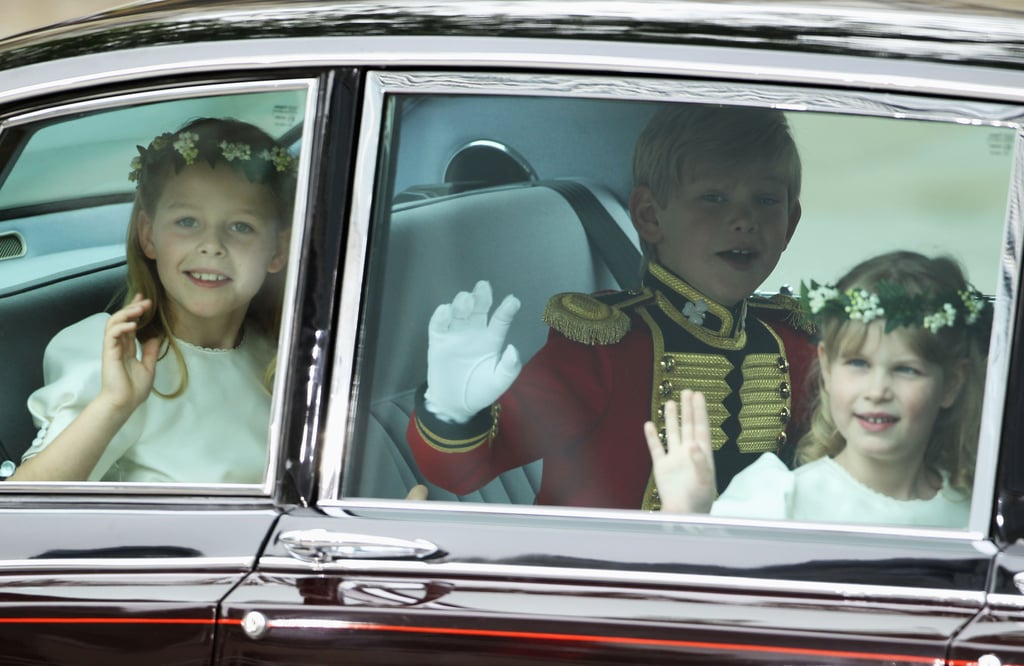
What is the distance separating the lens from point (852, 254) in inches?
82.5

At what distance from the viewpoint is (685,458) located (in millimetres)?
2023

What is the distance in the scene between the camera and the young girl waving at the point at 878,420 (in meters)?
1.93

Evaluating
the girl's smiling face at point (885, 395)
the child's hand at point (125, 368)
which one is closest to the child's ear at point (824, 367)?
the girl's smiling face at point (885, 395)

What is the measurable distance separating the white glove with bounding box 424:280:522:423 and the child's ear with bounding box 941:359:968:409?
69 centimetres

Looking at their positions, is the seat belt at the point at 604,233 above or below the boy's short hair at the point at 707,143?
below

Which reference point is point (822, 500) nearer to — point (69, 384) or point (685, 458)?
point (685, 458)

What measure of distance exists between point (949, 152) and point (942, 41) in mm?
196

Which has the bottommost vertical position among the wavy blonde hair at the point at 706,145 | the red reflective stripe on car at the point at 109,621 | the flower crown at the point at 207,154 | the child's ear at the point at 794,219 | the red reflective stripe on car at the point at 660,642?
the red reflective stripe on car at the point at 109,621

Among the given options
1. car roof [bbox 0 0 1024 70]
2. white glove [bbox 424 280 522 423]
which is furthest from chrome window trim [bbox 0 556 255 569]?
car roof [bbox 0 0 1024 70]

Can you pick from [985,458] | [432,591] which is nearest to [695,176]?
[985,458]

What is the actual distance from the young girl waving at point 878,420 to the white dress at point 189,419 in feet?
2.22

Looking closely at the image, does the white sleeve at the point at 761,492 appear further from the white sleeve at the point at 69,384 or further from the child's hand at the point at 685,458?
the white sleeve at the point at 69,384

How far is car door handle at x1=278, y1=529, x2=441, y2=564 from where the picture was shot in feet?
6.20

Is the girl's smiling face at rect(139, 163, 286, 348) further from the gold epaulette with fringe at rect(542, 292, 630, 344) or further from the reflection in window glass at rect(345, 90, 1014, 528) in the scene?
the gold epaulette with fringe at rect(542, 292, 630, 344)
